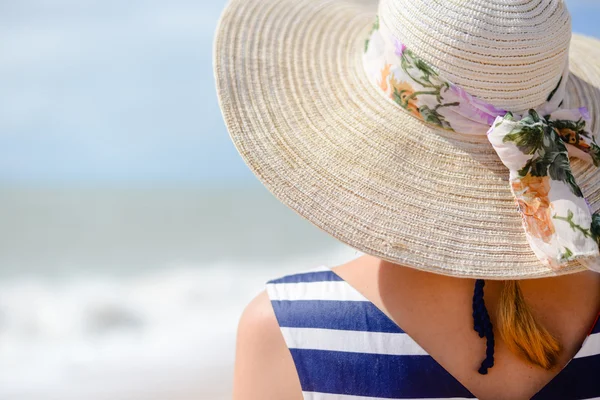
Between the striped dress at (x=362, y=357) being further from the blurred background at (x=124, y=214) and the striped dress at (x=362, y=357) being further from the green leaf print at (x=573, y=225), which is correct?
the blurred background at (x=124, y=214)

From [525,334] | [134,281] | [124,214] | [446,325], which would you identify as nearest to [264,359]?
[446,325]

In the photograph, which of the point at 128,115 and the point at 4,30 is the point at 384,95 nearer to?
the point at 128,115

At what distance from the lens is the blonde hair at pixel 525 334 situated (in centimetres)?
91

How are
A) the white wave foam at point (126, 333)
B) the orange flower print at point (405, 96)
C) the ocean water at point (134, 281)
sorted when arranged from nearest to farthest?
1. the orange flower print at point (405, 96)
2. the white wave foam at point (126, 333)
3. the ocean water at point (134, 281)

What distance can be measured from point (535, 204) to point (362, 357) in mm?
375

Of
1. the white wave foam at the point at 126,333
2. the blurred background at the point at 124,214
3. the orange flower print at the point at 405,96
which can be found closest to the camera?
the orange flower print at the point at 405,96

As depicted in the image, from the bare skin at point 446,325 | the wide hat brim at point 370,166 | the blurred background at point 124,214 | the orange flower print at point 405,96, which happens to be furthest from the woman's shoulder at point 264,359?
the blurred background at point 124,214

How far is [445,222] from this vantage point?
1.01 metres

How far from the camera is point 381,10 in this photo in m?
1.11

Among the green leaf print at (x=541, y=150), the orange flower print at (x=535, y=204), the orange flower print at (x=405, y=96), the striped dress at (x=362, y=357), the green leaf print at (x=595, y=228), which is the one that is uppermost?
the orange flower print at (x=405, y=96)

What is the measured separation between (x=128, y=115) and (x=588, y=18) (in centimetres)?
605

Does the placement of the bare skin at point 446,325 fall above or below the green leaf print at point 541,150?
below

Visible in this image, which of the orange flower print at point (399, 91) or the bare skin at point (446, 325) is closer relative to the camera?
the bare skin at point (446, 325)

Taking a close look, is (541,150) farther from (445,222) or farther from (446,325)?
(446,325)
